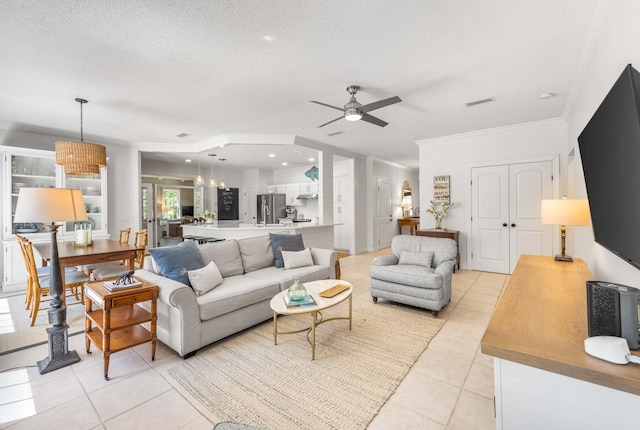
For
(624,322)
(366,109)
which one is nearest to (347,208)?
(366,109)

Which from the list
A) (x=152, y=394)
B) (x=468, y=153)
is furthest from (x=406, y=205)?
(x=152, y=394)

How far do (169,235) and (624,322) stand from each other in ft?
35.1

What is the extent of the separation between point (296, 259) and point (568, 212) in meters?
2.98

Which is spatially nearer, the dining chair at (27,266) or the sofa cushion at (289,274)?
the dining chair at (27,266)

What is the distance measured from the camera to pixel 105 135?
5.28 metres

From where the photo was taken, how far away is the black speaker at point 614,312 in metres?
1.09

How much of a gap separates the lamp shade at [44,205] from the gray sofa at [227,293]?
0.84 m

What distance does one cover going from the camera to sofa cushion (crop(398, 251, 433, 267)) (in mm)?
3676

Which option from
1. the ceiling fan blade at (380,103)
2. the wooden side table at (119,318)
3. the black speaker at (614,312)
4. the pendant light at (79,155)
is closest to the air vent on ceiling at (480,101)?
the ceiling fan blade at (380,103)

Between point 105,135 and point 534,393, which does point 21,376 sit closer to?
point 534,393

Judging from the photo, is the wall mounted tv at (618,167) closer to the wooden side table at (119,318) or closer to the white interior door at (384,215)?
the wooden side table at (119,318)

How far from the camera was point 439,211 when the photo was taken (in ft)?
19.1

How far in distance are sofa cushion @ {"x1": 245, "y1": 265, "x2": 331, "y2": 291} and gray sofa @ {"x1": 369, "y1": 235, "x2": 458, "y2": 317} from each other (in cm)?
67

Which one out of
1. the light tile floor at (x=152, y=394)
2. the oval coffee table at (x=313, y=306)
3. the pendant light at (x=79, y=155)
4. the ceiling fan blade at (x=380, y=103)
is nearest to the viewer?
the light tile floor at (x=152, y=394)
